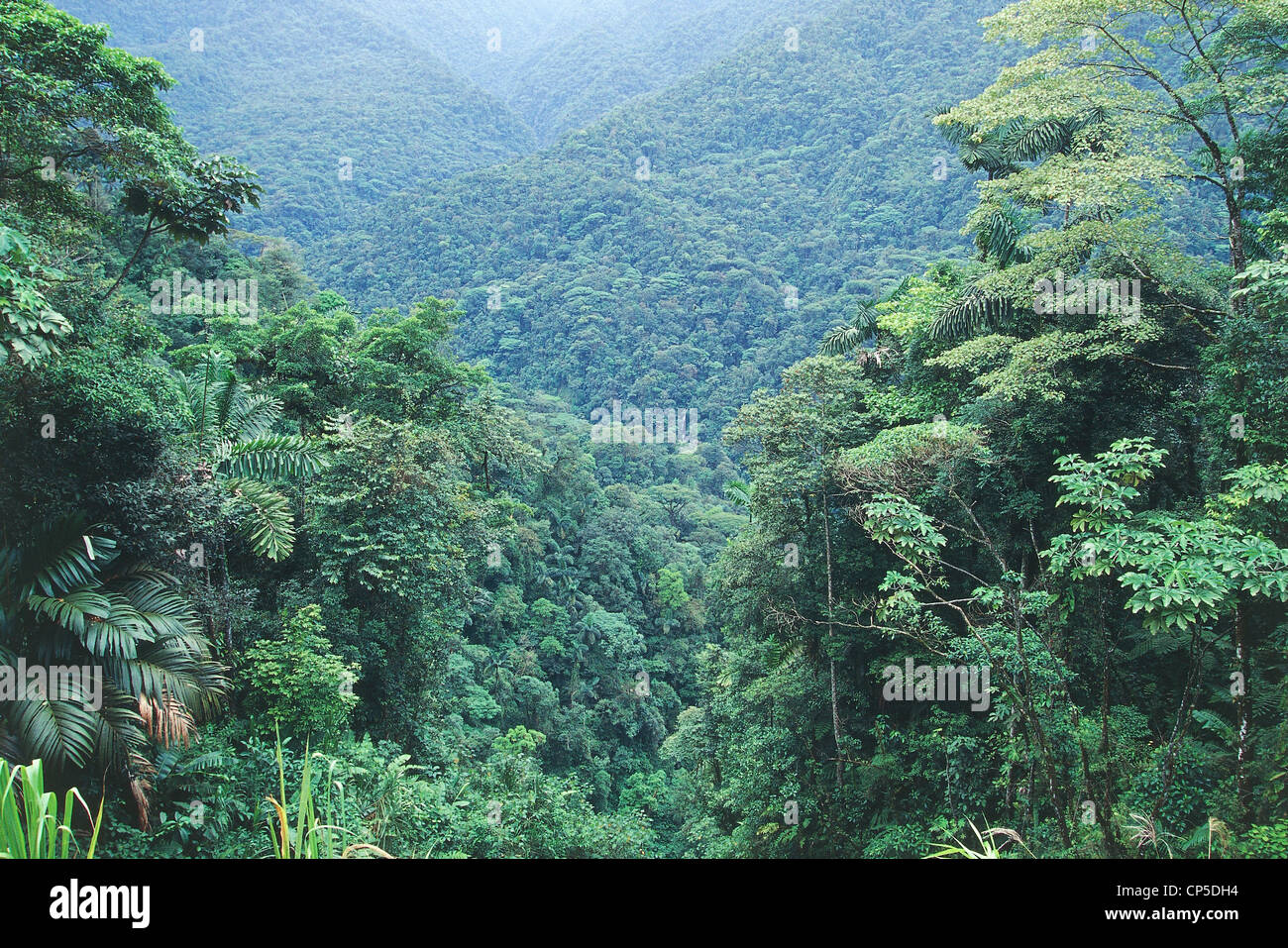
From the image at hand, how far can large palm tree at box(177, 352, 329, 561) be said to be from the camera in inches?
326

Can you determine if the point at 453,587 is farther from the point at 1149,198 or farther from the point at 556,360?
the point at 556,360

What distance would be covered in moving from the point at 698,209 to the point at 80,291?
7409 cm

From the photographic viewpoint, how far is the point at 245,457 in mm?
8469

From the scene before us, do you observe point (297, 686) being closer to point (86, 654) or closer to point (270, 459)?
point (86, 654)

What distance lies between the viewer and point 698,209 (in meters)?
75.8

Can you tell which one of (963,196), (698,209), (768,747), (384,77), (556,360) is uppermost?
(384,77)

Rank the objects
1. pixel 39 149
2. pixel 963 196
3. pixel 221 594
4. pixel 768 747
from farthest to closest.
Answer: pixel 963 196 → pixel 768 747 → pixel 221 594 → pixel 39 149

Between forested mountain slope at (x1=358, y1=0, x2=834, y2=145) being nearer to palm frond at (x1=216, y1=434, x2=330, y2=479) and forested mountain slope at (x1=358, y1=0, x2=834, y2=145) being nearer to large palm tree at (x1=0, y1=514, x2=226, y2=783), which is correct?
palm frond at (x1=216, y1=434, x2=330, y2=479)

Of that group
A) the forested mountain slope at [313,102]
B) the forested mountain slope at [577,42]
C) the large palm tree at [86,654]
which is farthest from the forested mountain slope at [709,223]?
the large palm tree at [86,654]

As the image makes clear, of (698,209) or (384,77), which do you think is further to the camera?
(384,77)

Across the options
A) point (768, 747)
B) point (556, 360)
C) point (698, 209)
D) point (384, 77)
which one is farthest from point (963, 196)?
point (384, 77)

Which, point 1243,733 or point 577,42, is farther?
point 577,42

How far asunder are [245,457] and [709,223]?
69.5 meters

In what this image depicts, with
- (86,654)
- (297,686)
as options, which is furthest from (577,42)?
(86,654)
